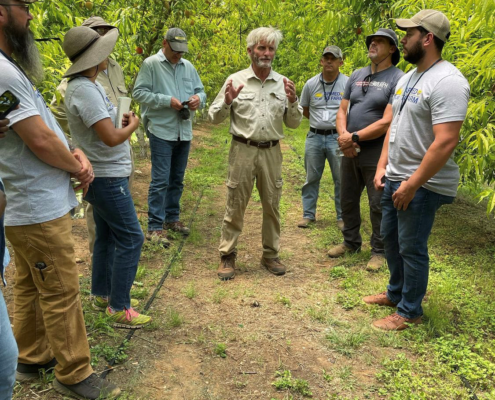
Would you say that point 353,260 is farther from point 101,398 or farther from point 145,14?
point 145,14

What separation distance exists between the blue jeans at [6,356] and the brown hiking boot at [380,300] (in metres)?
2.91

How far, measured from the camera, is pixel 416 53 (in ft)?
10.5

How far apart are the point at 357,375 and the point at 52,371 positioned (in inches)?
75.5

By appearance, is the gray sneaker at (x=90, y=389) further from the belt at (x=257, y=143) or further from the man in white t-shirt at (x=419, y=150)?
the belt at (x=257, y=143)

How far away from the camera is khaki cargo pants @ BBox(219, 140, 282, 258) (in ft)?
14.2

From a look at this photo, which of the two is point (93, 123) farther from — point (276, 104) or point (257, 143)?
point (276, 104)

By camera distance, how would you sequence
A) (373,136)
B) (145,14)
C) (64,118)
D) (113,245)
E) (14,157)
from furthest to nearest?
1. (145,14)
2. (373,136)
3. (64,118)
4. (113,245)
5. (14,157)

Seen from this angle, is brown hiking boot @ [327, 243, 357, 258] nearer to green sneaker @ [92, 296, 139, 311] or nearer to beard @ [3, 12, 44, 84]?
green sneaker @ [92, 296, 139, 311]

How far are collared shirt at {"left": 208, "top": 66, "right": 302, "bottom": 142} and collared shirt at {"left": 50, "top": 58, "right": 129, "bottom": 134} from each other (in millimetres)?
846

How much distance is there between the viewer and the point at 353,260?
16.0 feet

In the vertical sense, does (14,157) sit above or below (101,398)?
above

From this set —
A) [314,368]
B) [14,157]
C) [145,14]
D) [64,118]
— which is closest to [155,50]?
[145,14]

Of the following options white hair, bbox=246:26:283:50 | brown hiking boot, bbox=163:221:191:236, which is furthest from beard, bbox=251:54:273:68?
brown hiking boot, bbox=163:221:191:236

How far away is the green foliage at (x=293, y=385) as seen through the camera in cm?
279
